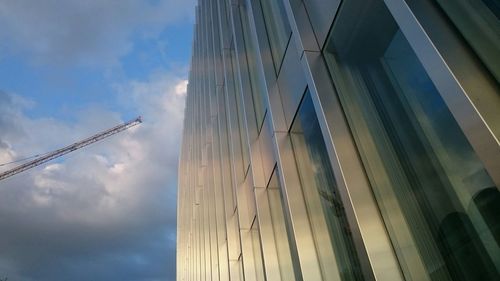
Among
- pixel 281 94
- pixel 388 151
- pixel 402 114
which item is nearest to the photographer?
pixel 402 114

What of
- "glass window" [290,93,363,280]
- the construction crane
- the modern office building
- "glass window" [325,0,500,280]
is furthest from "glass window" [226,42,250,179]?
the construction crane

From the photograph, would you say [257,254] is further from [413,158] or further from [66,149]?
[66,149]

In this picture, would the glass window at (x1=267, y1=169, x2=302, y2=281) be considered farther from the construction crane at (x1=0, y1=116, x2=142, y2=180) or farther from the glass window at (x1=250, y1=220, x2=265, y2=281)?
the construction crane at (x1=0, y1=116, x2=142, y2=180)

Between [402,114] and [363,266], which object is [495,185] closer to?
[402,114]

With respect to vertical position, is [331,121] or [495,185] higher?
[331,121]

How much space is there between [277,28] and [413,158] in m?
5.40

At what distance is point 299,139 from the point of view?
7277mm

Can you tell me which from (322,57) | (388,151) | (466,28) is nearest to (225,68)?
(322,57)

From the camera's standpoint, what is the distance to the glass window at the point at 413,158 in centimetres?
313

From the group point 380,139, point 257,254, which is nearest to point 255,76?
point 257,254

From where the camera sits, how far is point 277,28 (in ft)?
27.7

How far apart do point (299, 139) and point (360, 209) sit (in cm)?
285

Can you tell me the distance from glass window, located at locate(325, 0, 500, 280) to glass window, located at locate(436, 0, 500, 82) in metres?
0.54

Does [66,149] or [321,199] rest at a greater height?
[66,149]
